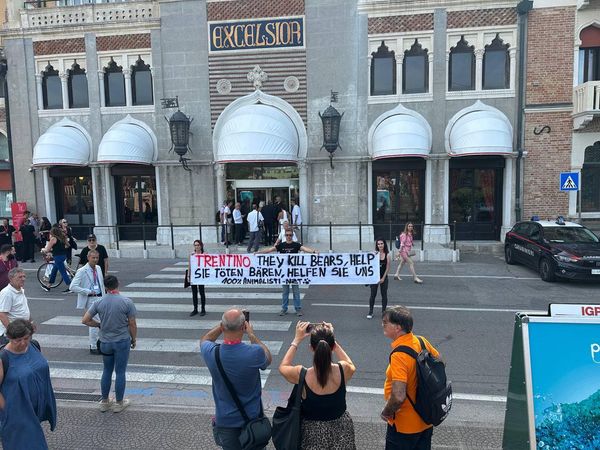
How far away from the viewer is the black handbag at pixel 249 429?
3.23 meters

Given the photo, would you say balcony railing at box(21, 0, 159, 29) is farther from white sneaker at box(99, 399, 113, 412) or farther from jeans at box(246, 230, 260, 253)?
white sneaker at box(99, 399, 113, 412)

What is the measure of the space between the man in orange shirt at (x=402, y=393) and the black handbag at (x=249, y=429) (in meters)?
0.90

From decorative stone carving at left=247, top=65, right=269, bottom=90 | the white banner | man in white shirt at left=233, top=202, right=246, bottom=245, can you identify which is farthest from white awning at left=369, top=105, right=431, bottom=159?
the white banner

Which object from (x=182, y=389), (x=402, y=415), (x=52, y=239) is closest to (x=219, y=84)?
(x=52, y=239)

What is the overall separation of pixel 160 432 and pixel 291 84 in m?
15.2

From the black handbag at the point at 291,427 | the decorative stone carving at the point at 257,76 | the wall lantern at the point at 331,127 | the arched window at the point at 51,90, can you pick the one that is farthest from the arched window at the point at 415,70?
the black handbag at the point at 291,427

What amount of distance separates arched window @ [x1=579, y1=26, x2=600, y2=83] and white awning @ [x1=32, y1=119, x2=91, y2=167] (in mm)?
20219

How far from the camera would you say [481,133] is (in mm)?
15789

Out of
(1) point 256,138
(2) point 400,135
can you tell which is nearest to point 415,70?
(2) point 400,135

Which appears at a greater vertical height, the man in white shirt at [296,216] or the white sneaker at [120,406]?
the man in white shirt at [296,216]

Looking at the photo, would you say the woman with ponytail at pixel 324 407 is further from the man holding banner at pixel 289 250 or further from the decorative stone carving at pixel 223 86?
the decorative stone carving at pixel 223 86

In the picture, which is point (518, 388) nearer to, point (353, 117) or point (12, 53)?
point (353, 117)

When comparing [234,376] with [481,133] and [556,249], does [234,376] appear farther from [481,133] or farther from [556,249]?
[481,133]

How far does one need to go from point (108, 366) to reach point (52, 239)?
7525 millimetres
